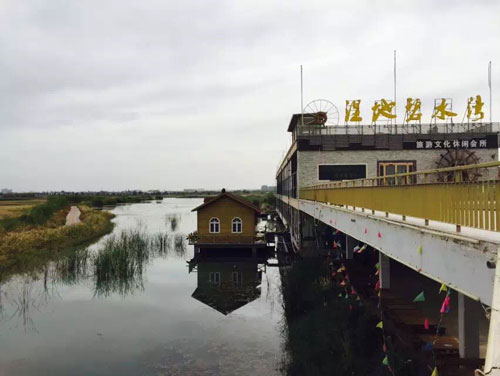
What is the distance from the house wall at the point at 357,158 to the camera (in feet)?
94.6

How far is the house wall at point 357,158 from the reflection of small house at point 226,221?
6.11 metres

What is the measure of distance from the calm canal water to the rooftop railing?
11.3 metres

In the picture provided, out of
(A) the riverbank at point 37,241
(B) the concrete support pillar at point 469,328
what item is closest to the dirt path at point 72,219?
(A) the riverbank at point 37,241

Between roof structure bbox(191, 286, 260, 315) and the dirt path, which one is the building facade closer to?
roof structure bbox(191, 286, 260, 315)

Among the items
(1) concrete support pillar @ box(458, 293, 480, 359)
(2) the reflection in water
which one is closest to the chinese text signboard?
(1) concrete support pillar @ box(458, 293, 480, 359)

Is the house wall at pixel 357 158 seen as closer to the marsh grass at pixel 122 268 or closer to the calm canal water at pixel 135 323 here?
the calm canal water at pixel 135 323

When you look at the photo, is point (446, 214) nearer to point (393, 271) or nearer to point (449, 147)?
point (393, 271)

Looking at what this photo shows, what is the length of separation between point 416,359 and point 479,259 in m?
5.92

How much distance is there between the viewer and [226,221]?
3306cm

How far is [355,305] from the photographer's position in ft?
49.2

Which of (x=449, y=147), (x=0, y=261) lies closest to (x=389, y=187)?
(x=449, y=147)

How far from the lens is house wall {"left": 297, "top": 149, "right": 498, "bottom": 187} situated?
2883cm

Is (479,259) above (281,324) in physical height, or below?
above

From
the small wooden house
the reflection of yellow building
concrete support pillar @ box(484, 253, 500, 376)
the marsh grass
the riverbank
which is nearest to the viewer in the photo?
concrete support pillar @ box(484, 253, 500, 376)
